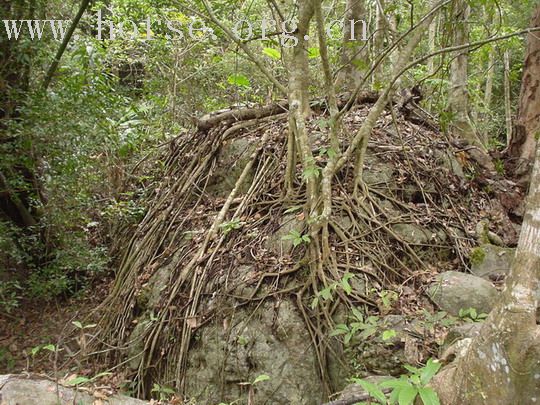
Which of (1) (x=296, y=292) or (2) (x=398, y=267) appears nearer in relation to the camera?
(1) (x=296, y=292)

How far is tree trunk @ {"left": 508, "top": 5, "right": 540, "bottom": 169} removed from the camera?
5430 mm

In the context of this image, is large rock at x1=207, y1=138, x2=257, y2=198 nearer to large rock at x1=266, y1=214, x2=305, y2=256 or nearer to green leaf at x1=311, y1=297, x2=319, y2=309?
large rock at x1=266, y1=214, x2=305, y2=256

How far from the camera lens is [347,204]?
165 inches

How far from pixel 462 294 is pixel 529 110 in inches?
126

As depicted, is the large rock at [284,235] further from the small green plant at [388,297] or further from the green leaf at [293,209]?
the small green plant at [388,297]

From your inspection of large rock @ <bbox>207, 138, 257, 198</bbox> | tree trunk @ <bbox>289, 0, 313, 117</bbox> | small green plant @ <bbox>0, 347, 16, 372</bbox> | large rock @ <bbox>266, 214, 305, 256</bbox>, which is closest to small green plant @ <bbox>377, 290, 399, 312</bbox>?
large rock @ <bbox>266, 214, 305, 256</bbox>

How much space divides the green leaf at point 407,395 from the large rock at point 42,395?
142 cm

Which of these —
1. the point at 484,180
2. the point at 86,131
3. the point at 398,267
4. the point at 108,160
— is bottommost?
the point at 398,267

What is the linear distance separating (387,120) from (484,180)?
1.34 metres

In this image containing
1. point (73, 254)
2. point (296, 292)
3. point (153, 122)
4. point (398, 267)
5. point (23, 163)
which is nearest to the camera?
point (296, 292)

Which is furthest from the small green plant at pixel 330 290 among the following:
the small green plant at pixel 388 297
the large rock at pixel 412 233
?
the large rock at pixel 412 233

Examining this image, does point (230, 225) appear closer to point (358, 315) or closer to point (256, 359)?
point (256, 359)

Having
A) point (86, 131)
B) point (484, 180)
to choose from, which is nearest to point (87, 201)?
point (86, 131)

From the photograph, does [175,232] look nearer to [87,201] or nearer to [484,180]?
[87,201]
